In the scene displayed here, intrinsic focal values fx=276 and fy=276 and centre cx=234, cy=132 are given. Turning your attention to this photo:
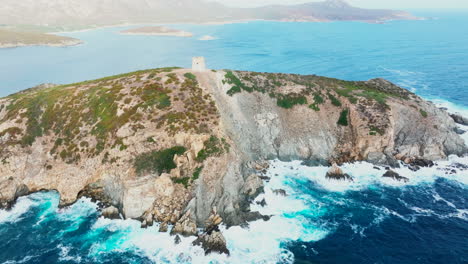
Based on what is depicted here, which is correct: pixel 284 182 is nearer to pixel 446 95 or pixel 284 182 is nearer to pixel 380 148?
pixel 380 148

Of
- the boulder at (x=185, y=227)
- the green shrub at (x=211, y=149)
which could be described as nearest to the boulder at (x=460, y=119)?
the green shrub at (x=211, y=149)

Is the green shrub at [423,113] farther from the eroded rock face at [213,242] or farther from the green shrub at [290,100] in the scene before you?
the eroded rock face at [213,242]

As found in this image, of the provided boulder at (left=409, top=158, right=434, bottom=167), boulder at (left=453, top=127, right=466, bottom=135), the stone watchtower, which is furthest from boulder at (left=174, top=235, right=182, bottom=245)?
boulder at (left=453, top=127, right=466, bottom=135)

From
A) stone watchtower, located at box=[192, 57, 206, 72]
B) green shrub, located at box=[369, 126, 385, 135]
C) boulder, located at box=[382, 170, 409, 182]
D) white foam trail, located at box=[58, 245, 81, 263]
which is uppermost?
stone watchtower, located at box=[192, 57, 206, 72]

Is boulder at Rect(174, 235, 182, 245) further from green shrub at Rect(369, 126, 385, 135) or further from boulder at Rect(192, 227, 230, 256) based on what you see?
green shrub at Rect(369, 126, 385, 135)

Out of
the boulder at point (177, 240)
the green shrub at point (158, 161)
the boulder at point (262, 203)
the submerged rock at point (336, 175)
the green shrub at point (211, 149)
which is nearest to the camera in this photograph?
the boulder at point (177, 240)

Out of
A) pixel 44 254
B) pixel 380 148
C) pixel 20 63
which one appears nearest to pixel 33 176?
pixel 44 254
